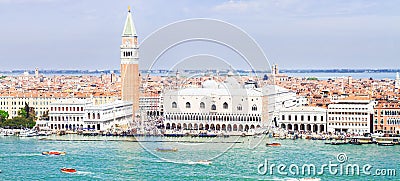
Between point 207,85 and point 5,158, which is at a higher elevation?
point 207,85

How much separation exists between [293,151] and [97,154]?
2483 millimetres

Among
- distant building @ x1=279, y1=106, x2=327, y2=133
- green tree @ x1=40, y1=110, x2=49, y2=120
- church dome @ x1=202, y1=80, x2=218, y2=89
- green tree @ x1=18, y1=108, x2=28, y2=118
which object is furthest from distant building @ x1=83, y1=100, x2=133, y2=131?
distant building @ x1=279, y1=106, x2=327, y2=133

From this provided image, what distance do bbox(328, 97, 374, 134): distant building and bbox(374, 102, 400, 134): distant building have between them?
0.19 meters

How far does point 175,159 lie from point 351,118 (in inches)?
183

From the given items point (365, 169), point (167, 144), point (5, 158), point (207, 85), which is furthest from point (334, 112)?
point (5, 158)

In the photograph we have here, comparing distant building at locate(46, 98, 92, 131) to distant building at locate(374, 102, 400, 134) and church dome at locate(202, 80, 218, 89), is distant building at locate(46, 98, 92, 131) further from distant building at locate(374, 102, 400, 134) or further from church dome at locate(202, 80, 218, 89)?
distant building at locate(374, 102, 400, 134)

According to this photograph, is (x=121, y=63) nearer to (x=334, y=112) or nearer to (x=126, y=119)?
(x=126, y=119)

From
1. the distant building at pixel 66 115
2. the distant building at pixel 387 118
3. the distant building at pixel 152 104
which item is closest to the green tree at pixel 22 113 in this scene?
the distant building at pixel 66 115

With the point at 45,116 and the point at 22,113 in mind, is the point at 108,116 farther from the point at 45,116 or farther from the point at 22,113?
the point at 22,113

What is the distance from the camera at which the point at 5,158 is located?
10.2m

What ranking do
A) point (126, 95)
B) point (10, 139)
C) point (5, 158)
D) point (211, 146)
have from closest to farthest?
point (5, 158) < point (211, 146) < point (10, 139) < point (126, 95)

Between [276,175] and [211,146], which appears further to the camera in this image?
[211,146]

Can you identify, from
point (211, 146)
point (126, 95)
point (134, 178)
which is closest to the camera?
point (134, 178)

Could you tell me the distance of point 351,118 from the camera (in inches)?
529
